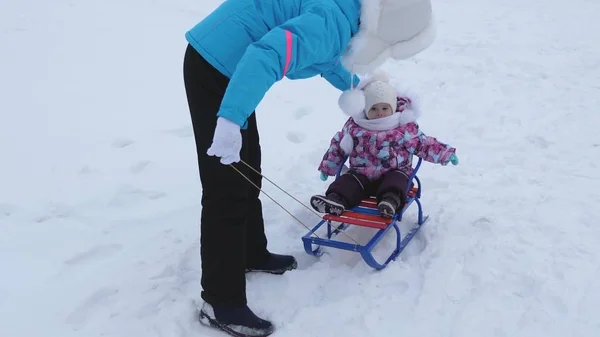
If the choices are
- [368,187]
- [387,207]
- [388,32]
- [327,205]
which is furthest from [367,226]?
[388,32]

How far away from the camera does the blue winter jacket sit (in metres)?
2.00

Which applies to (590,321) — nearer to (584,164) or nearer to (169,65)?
(584,164)

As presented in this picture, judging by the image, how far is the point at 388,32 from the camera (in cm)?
233

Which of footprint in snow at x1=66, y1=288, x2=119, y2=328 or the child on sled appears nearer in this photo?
footprint in snow at x1=66, y1=288, x2=119, y2=328

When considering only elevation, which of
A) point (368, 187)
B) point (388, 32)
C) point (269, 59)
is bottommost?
point (368, 187)

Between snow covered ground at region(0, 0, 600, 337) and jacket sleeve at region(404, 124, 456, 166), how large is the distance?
39 cm

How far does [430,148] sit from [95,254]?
2006 millimetres

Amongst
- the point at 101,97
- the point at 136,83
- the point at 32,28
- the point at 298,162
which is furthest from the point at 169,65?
the point at 298,162

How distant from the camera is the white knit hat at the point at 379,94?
11.3ft

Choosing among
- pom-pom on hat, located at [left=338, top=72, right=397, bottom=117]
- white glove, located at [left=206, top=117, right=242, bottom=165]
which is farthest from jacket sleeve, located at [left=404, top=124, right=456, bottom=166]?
white glove, located at [left=206, top=117, right=242, bottom=165]

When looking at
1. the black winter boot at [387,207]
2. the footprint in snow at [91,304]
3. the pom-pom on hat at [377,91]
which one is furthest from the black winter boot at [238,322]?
the pom-pom on hat at [377,91]

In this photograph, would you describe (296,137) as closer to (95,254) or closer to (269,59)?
(95,254)

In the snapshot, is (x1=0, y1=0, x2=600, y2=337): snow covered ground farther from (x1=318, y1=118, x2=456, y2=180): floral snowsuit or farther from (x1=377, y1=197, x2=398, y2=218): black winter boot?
(x1=318, y1=118, x2=456, y2=180): floral snowsuit

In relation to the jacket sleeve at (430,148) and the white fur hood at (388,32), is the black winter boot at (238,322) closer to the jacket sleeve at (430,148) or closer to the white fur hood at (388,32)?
the white fur hood at (388,32)
